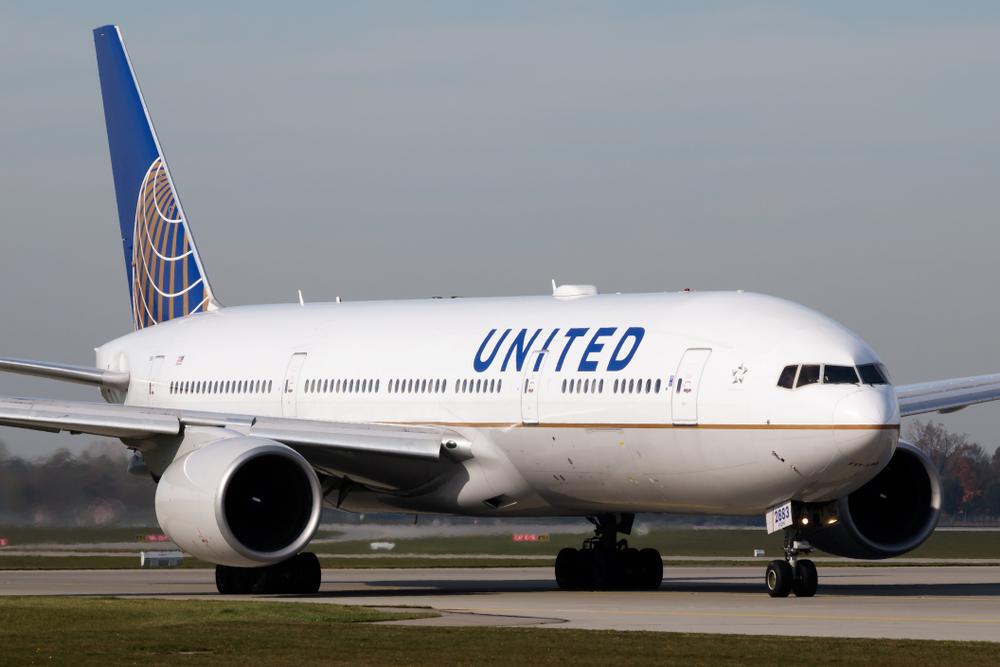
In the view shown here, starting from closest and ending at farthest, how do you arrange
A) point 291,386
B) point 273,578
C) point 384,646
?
point 384,646, point 273,578, point 291,386

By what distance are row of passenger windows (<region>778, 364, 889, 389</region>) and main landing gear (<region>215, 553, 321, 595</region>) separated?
7.84 metres

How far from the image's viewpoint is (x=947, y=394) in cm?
2514

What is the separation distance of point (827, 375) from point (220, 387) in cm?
1200

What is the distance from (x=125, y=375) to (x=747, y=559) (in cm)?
1422

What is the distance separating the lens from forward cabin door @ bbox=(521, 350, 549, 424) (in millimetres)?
22438

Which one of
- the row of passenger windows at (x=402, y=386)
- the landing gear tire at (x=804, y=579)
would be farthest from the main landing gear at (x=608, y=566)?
the landing gear tire at (x=804, y=579)

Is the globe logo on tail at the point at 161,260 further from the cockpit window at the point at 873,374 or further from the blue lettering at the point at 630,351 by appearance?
the cockpit window at the point at 873,374

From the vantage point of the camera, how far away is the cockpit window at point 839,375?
19500 mm

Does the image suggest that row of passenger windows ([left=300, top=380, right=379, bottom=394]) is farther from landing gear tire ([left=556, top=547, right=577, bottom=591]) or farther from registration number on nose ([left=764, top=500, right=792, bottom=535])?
registration number on nose ([left=764, top=500, right=792, bottom=535])

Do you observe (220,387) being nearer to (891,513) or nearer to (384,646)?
(891,513)

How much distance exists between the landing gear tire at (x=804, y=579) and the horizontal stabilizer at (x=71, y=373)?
45.2ft

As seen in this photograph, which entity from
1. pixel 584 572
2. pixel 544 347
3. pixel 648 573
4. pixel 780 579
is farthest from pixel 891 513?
pixel 544 347

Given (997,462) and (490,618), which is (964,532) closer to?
(997,462)

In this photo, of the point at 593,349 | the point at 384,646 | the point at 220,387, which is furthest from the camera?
the point at 220,387
